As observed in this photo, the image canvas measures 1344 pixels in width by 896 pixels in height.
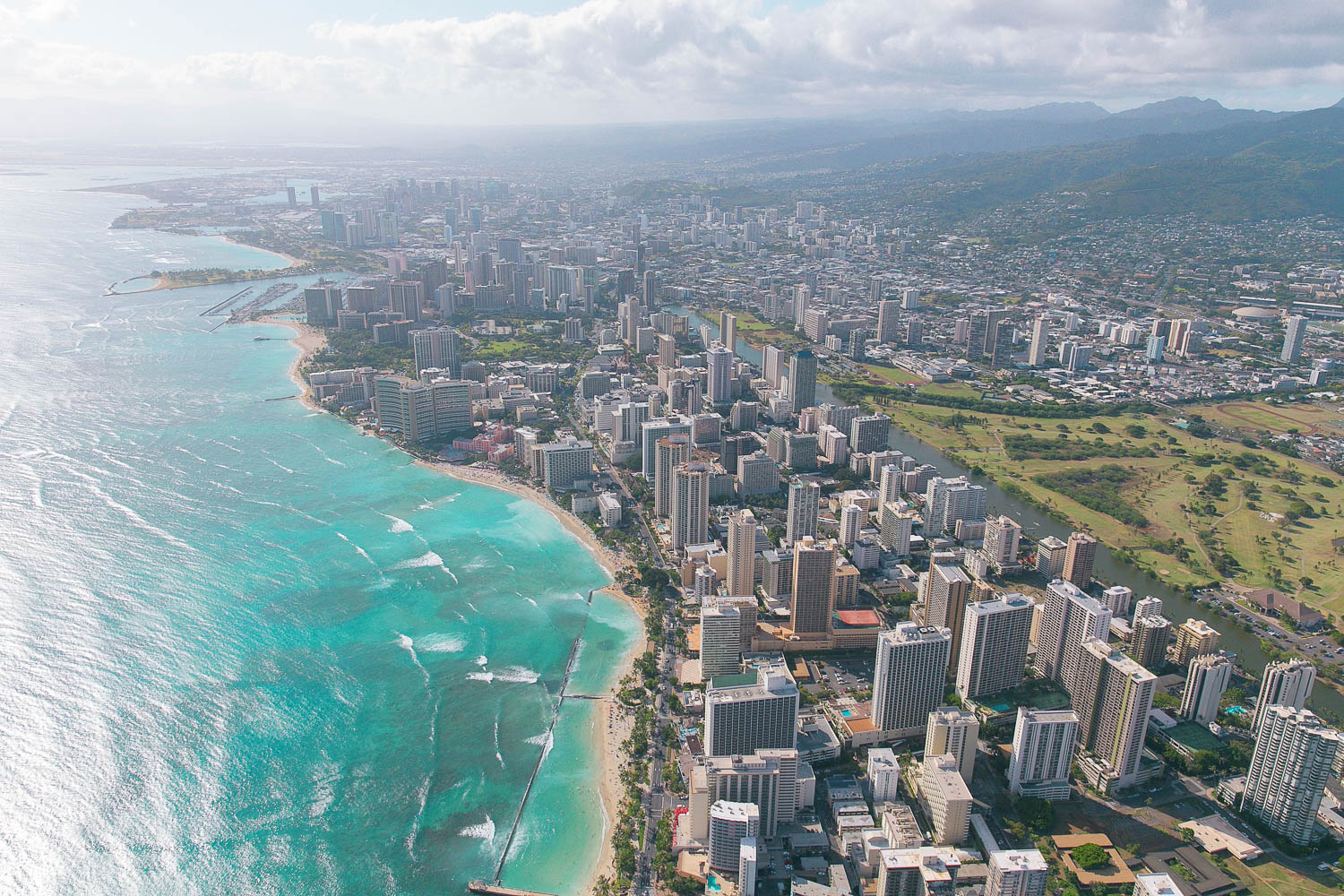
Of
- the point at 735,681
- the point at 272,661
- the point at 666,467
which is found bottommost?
the point at 272,661

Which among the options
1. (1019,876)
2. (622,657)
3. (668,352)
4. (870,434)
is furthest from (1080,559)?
(668,352)

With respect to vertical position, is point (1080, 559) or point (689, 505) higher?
point (689, 505)

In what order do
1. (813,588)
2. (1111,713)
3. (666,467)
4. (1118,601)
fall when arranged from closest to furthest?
(1111,713)
(813,588)
(1118,601)
(666,467)

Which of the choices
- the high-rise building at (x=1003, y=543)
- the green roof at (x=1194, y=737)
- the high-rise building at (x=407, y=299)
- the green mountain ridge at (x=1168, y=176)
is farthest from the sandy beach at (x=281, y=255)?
the green mountain ridge at (x=1168, y=176)

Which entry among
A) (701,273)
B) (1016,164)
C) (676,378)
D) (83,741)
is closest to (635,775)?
(83,741)

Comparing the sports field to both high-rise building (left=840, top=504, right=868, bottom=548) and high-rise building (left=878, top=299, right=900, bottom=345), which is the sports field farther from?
high-rise building (left=840, top=504, right=868, bottom=548)

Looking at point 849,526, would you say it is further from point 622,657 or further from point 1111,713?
point 1111,713

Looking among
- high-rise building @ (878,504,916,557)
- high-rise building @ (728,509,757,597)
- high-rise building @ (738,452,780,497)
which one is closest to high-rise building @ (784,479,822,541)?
high-rise building @ (878,504,916,557)
